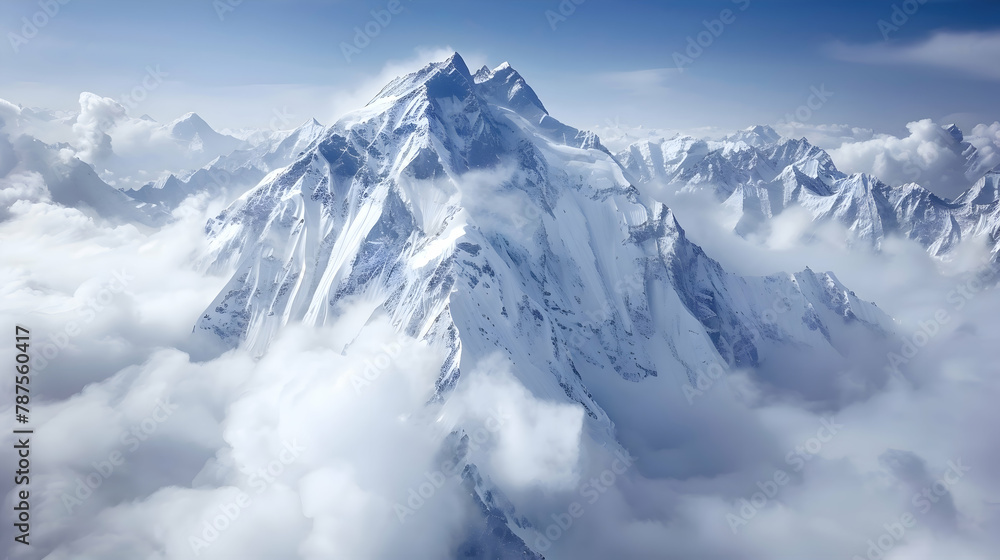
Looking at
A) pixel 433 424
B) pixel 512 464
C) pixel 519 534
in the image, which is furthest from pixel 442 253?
pixel 519 534

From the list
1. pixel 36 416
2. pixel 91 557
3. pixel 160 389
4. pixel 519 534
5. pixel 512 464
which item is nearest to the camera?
pixel 91 557

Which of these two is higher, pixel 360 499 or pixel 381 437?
pixel 381 437

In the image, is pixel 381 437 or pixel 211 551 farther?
pixel 381 437

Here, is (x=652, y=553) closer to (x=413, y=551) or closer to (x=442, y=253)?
(x=413, y=551)

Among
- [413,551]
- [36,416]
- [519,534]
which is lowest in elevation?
[36,416]

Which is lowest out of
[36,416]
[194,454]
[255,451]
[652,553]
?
[36,416]

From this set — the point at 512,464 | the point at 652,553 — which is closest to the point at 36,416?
the point at 512,464

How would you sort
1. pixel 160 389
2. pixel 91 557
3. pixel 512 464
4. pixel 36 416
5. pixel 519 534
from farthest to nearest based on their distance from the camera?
pixel 160 389 → pixel 36 416 → pixel 512 464 → pixel 519 534 → pixel 91 557

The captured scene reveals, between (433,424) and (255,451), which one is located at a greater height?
(433,424)

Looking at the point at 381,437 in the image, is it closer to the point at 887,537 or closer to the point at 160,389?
the point at 160,389
